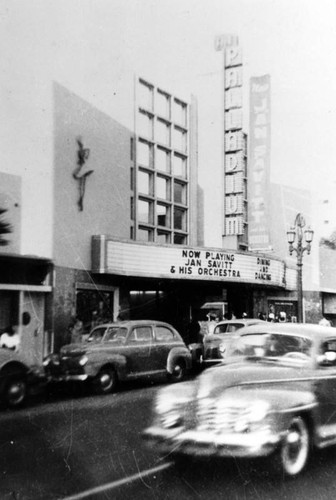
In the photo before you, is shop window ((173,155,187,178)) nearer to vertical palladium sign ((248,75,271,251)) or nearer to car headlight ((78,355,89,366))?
vertical palladium sign ((248,75,271,251))

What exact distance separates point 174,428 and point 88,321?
1.20m

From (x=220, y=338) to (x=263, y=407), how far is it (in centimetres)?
151

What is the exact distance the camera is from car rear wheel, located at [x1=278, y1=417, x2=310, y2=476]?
129 inches

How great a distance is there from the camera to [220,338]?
4734mm

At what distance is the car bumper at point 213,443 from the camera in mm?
3168

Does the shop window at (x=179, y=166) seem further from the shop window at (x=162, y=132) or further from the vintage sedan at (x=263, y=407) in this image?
the vintage sedan at (x=263, y=407)

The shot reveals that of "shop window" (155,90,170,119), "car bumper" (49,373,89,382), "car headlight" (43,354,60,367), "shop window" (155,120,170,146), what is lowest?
"car bumper" (49,373,89,382)

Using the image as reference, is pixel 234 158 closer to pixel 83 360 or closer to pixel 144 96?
pixel 144 96

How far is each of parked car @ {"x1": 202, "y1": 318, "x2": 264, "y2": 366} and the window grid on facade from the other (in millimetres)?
1155

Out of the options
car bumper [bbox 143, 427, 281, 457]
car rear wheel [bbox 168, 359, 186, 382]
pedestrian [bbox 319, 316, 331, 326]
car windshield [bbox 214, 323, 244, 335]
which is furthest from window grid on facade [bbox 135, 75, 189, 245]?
car bumper [bbox 143, 427, 281, 457]

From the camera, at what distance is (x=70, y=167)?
3.95 m

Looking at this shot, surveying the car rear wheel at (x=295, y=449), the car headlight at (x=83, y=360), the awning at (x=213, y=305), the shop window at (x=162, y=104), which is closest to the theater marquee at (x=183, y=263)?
the awning at (x=213, y=305)

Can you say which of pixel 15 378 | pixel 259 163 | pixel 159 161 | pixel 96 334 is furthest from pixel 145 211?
pixel 15 378

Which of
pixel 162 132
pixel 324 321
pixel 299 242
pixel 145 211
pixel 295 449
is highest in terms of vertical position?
pixel 162 132
